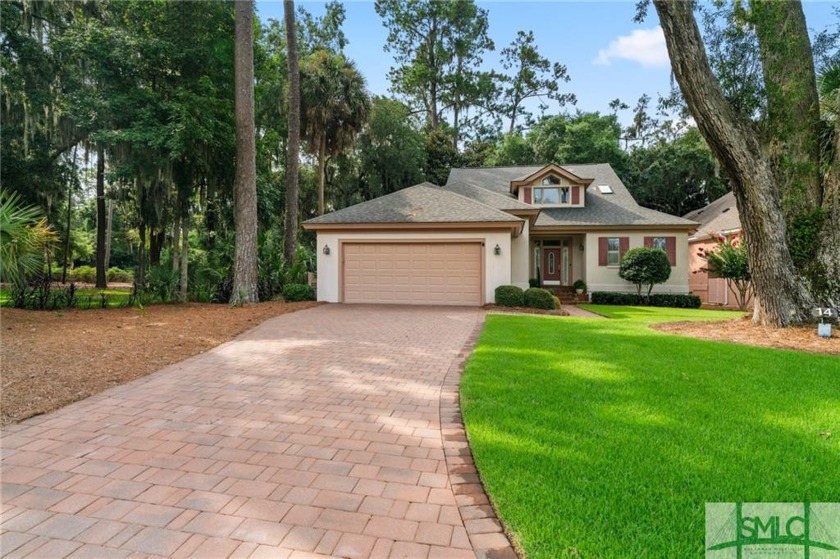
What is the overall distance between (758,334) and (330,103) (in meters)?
16.8

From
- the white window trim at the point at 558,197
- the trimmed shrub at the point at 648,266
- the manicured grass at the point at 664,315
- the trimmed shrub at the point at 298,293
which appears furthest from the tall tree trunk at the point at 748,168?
the trimmed shrub at the point at 298,293

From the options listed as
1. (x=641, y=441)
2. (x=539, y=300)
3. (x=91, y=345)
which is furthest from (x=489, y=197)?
(x=641, y=441)

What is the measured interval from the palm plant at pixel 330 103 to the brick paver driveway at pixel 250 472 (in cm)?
1567

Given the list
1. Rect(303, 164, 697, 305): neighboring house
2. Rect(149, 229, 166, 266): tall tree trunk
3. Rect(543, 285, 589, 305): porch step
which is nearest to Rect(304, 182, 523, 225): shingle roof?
Rect(303, 164, 697, 305): neighboring house

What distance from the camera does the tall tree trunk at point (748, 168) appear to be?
8344 millimetres

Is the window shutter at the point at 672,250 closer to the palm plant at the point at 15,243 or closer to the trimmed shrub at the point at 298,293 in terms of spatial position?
the trimmed shrub at the point at 298,293

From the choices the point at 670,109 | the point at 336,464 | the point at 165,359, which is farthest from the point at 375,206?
the point at 336,464

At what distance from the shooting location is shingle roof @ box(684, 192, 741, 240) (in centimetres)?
1800

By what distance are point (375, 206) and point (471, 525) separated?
13.3 meters

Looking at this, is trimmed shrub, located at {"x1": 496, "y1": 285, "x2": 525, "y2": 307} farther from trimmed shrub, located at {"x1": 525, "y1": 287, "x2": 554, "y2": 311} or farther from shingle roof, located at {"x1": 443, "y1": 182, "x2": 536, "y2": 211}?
shingle roof, located at {"x1": 443, "y1": 182, "x2": 536, "y2": 211}

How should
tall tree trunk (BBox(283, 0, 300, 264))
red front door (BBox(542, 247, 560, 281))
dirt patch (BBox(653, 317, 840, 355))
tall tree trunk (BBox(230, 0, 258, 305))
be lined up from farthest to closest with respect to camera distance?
red front door (BBox(542, 247, 560, 281)) → tall tree trunk (BBox(283, 0, 300, 264)) → tall tree trunk (BBox(230, 0, 258, 305)) → dirt patch (BBox(653, 317, 840, 355))

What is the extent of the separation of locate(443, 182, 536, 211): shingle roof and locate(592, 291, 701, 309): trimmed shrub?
177 inches

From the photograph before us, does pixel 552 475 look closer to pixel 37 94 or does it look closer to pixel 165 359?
pixel 165 359

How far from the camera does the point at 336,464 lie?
3.06 m
